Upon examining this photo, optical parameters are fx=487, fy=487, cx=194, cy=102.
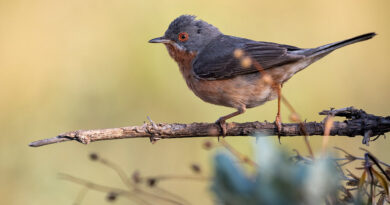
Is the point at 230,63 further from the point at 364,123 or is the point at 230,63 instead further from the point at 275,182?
the point at 275,182

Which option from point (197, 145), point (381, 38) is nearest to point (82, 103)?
point (197, 145)

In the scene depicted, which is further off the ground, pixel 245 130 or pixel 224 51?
pixel 224 51

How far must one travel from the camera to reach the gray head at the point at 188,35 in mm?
6098

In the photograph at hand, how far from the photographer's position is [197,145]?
679cm

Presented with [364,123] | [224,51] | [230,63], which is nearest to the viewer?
[364,123]

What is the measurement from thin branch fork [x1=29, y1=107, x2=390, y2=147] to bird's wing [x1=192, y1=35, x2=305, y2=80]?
124 cm

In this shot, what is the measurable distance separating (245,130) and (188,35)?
8.20 ft

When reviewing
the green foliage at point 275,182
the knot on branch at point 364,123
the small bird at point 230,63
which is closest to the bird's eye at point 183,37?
the small bird at point 230,63

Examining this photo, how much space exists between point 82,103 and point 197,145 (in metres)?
1.99

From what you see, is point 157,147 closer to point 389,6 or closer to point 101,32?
point 101,32

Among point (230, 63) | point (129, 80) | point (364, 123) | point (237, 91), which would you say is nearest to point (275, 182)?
point (364, 123)

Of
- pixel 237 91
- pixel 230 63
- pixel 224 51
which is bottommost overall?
pixel 237 91

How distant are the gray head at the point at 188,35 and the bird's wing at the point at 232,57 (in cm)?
15

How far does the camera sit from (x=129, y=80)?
25.6 feet
